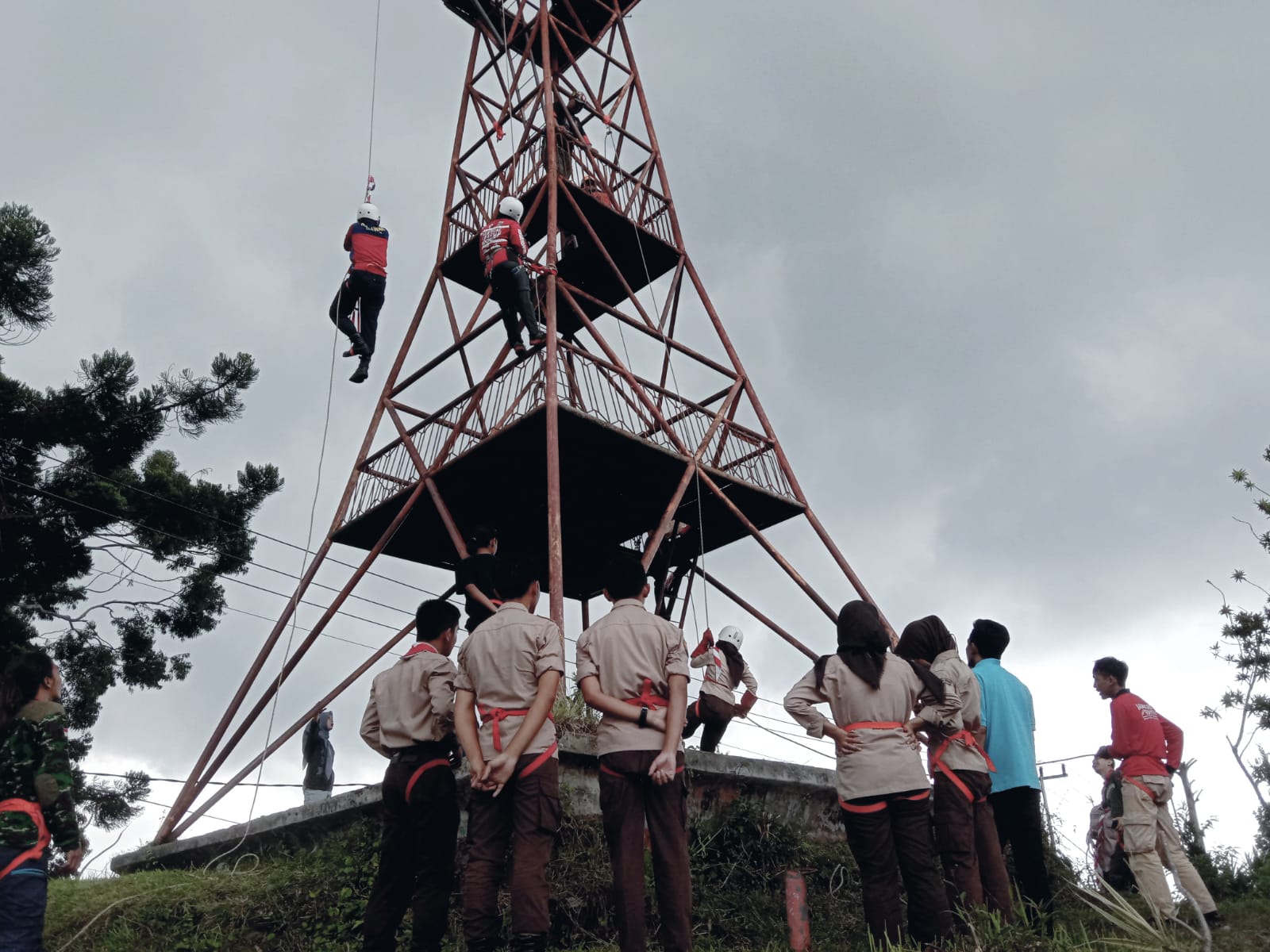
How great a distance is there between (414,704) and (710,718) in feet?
9.59

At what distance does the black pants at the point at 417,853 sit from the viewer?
4.83 m

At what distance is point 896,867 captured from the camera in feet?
15.8

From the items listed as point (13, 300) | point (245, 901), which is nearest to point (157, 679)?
point (13, 300)

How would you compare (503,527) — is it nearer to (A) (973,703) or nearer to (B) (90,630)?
(B) (90,630)

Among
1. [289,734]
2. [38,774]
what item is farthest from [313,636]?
[38,774]

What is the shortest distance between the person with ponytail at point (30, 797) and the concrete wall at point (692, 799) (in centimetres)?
225

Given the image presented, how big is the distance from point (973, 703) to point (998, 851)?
71cm

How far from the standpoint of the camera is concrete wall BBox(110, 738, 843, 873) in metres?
6.46

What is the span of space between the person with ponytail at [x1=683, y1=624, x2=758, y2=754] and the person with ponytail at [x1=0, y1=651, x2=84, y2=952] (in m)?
3.96

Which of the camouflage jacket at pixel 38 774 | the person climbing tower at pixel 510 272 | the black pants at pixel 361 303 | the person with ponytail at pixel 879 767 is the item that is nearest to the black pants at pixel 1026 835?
the person with ponytail at pixel 879 767

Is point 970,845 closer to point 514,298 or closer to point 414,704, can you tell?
point 414,704

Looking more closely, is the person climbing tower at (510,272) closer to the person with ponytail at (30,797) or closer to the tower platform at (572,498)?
the tower platform at (572,498)

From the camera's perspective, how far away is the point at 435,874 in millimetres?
4883

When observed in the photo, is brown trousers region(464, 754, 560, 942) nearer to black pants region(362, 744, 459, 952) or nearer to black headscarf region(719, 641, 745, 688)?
black pants region(362, 744, 459, 952)
